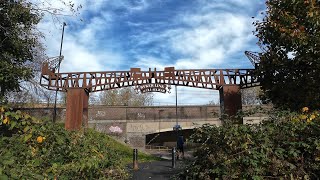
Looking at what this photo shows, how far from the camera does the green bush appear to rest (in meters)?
4.60

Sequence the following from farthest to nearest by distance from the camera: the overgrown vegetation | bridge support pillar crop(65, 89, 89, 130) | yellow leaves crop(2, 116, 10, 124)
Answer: bridge support pillar crop(65, 89, 89, 130)
yellow leaves crop(2, 116, 10, 124)
the overgrown vegetation

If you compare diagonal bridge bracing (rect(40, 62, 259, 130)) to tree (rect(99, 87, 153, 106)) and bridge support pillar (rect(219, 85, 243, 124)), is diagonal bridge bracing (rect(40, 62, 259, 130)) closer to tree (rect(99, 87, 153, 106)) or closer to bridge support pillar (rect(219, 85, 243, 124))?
bridge support pillar (rect(219, 85, 243, 124))

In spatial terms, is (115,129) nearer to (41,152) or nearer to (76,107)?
(76,107)

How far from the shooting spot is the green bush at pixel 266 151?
4598 millimetres

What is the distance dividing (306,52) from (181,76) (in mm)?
12302

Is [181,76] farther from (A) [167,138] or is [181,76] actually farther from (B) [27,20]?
(A) [167,138]

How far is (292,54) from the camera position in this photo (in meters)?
11.8

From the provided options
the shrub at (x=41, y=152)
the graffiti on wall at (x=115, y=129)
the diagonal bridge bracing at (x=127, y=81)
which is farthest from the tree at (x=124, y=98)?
the shrub at (x=41, y=152)

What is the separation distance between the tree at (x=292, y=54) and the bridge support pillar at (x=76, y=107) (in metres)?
13.0

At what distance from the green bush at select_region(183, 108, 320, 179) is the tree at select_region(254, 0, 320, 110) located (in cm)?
406

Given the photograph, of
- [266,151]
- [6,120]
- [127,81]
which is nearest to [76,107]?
[127,81]

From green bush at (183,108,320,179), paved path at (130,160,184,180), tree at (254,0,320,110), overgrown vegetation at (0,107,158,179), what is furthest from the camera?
paved path at (130,160,184,180)

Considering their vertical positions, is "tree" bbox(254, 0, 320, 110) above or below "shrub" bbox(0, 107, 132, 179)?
above

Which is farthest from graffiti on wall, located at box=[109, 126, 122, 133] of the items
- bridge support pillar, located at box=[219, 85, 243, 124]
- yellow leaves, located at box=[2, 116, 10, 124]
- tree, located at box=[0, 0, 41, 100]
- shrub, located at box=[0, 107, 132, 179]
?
yellow leaves, located at box=[2, 116, 10, 124]
